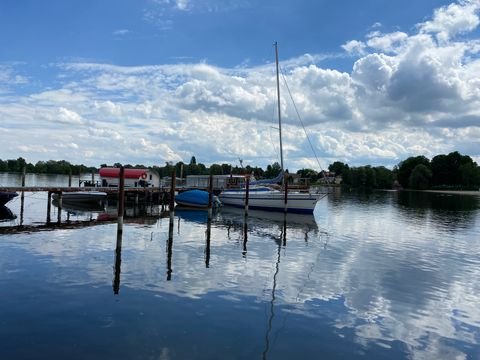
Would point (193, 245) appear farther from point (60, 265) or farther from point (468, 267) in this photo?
point (468, 267)

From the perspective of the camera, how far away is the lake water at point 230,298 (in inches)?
489

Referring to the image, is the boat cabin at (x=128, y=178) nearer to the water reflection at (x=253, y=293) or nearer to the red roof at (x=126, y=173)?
the red roof at (x=126, y=173)

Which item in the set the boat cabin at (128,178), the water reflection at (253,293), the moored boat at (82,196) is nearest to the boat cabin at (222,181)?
the boat cabin at (128,178)

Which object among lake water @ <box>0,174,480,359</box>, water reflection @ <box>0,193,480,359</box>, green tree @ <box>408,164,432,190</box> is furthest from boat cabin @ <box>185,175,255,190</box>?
green tree @ <box>408,164,432,190</box>

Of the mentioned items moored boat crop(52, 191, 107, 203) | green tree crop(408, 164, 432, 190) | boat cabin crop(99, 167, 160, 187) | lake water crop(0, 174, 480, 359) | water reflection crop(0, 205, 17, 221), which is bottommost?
water reflection crop(0, 205, 17, 221)

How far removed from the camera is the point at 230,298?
16859mm

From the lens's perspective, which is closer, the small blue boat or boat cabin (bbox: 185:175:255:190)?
the small blue boat

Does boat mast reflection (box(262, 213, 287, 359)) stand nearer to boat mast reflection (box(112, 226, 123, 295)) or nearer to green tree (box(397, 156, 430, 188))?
boat mast reflection (box(112, 226, 123, 295))

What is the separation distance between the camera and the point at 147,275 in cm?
1997

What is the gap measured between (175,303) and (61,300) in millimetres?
4295

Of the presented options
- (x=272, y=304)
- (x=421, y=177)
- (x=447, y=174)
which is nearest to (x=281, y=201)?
(x=272, y=304)

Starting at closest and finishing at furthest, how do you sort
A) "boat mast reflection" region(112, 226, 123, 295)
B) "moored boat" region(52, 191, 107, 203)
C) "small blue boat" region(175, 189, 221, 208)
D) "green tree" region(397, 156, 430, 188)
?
"boat mast reflection" region(112, 226, 123, 295) → "moored boat" region(52, 191, 107, 203) → "small blue boat" region(175, 189, 221, 208) → "green tree" region(397, 156, 430, 188)

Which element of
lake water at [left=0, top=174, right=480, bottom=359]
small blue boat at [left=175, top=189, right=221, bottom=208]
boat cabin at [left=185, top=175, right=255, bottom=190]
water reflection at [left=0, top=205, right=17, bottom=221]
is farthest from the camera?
boat cabin at [left=185, top=175, right=255, bottom=190]

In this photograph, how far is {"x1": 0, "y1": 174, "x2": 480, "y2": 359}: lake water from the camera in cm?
1243
